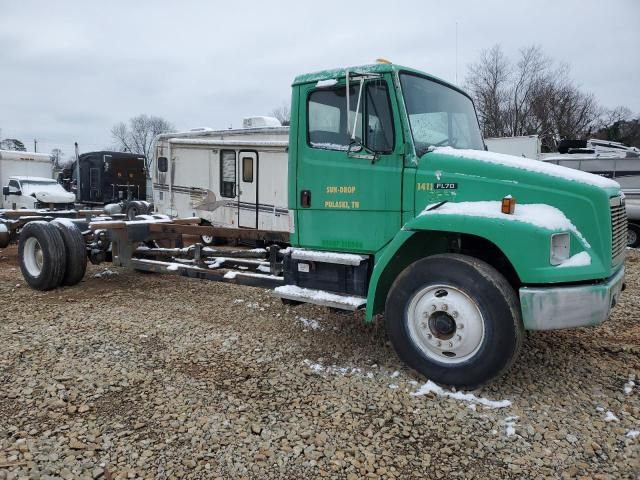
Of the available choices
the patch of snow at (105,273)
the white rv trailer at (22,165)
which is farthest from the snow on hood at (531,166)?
the white rv trailer at (22,165)

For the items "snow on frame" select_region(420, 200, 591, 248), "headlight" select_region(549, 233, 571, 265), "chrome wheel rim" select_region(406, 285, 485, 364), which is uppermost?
"snow on frame" select_region(420, 200, 591, 248)

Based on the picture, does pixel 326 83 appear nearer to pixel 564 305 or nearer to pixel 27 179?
pixel 564 305

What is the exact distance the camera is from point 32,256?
7.09m

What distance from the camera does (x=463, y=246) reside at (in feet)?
13.5

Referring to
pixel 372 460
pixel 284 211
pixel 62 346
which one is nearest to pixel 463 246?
pixel 372 460

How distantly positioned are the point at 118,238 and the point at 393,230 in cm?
430

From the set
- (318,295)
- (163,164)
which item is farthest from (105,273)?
(163,164)

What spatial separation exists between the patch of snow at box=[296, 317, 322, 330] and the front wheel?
1495 millimetres

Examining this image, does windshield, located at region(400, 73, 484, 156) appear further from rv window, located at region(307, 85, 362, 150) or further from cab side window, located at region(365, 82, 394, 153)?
rv window, located at region(307, 85, 362, 150)

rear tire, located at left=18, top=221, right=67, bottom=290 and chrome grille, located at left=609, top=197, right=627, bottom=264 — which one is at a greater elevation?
chrome grille, located at left=609, top=197, right=627, bottom=264

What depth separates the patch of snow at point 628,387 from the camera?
3.67m

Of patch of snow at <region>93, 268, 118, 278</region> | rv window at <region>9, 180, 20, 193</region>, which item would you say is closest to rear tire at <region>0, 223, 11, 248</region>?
patch of snow at <region>93, 268, 118, 278</region>

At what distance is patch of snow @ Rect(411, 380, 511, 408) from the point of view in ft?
11.4

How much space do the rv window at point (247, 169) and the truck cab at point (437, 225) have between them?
6.55 meters
